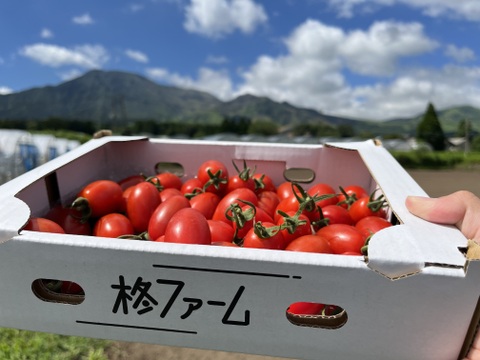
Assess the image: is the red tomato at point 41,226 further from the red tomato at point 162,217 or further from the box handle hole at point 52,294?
the red tomato at point 162,217

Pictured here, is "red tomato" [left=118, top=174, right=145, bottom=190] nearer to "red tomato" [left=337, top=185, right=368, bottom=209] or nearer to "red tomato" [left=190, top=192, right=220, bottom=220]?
"red tomato" [left=190, top=192, right=220, bottom=220]

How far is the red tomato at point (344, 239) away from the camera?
3.77ft

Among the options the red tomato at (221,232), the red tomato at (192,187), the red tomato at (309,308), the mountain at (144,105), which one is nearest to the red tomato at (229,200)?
the red tomato at (221,232)

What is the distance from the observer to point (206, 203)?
1.46 m

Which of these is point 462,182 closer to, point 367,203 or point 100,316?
point 367,203

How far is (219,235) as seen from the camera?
1209 millimetres

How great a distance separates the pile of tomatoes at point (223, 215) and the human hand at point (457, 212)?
226mm

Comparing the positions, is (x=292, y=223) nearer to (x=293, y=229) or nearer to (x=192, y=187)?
(x=293, y=229)

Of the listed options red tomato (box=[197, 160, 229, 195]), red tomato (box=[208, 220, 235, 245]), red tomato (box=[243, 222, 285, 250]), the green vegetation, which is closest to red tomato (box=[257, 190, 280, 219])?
red tomato (box=[197, 160, 229, 195])

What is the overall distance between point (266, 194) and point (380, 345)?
80 cm

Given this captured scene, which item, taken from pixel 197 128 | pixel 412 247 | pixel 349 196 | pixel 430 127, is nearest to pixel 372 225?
pixel 349 196

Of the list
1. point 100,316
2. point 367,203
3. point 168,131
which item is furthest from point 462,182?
point 168,131

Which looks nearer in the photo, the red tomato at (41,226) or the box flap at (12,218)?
the box flap at (12,218)

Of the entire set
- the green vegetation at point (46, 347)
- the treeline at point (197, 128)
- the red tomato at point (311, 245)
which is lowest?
the green vegetation at point (46, 347)
